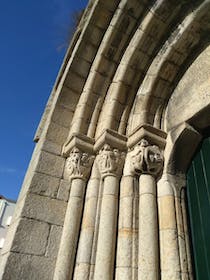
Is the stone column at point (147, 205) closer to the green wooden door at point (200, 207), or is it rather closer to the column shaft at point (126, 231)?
the column shaft at point (126, 231)

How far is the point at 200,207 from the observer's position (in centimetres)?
195

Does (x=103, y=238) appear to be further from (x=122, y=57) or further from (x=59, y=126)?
(x=122, y=57)

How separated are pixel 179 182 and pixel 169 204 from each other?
9.9 inches

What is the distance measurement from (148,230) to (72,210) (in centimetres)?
68

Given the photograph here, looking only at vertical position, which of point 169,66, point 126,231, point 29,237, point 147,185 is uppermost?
point 169,66

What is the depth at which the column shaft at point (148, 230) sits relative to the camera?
1.67m

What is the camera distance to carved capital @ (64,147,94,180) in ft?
7.61

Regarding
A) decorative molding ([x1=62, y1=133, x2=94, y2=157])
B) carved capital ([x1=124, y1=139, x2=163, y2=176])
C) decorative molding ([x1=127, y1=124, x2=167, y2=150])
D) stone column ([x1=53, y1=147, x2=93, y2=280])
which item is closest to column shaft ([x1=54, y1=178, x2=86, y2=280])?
stone column ([x1=53, y1=147, x2=93, y2=280])

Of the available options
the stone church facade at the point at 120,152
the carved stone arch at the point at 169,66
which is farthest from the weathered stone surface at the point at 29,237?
the carved stone arch at the point at 169,66

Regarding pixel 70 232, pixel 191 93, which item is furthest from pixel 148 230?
pixel 191 93

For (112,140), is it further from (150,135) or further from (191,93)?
(191,93)

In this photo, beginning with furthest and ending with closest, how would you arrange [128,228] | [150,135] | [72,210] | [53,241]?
[150,135], [72,210], [53,241], [128,228]

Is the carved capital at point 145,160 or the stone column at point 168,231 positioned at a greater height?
the carved capital at point 145,160

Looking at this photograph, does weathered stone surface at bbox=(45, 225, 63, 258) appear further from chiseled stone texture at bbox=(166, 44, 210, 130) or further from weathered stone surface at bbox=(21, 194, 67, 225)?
chiseled stone texture at bbox=(166, 44, 210, 130)
